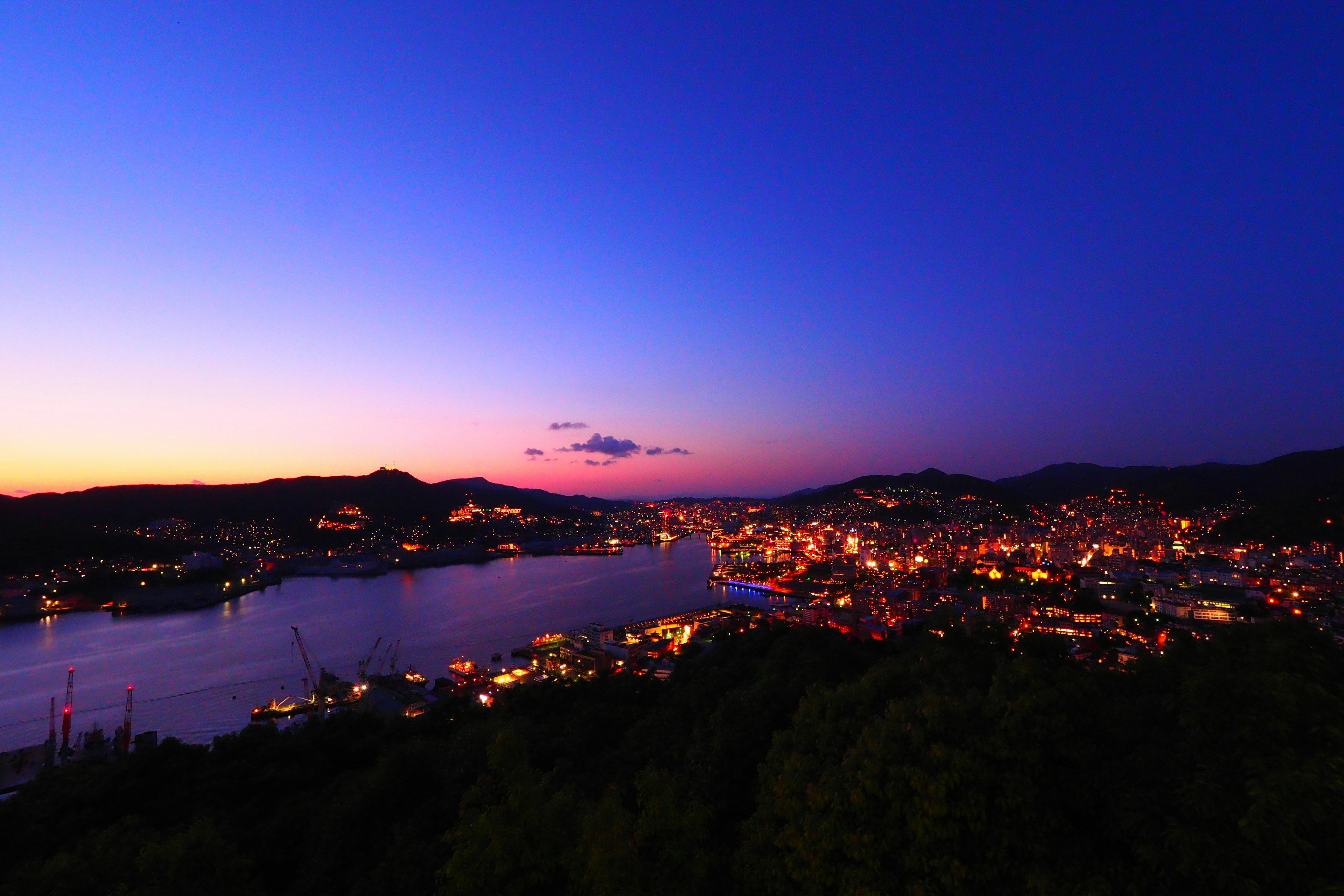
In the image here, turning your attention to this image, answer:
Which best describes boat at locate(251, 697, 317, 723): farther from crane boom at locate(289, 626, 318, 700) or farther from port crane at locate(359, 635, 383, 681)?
port crane at locate(359, 635, 383, 681)

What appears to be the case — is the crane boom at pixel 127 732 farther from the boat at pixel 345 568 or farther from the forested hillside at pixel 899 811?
the boat at pixel 345 568

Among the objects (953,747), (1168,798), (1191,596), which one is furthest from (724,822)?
(1191,596)

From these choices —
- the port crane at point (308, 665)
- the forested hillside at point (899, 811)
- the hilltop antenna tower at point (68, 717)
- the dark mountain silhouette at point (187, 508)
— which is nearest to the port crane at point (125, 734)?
the hilltop antenna tower at point (68, 717)

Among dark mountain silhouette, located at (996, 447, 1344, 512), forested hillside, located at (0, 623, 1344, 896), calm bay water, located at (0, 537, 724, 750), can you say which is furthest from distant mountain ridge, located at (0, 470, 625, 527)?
dark mountain silhouette, located at (996, 447, 1344, 512)

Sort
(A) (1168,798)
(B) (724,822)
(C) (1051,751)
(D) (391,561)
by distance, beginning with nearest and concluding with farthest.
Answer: (A) (1168,798) < (C) (1051,751) < (B) (724,822) < (D) (391,561)

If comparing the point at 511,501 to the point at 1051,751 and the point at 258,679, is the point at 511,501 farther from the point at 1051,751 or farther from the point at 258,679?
the point at 1051,751

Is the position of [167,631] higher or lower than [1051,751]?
→ lower
